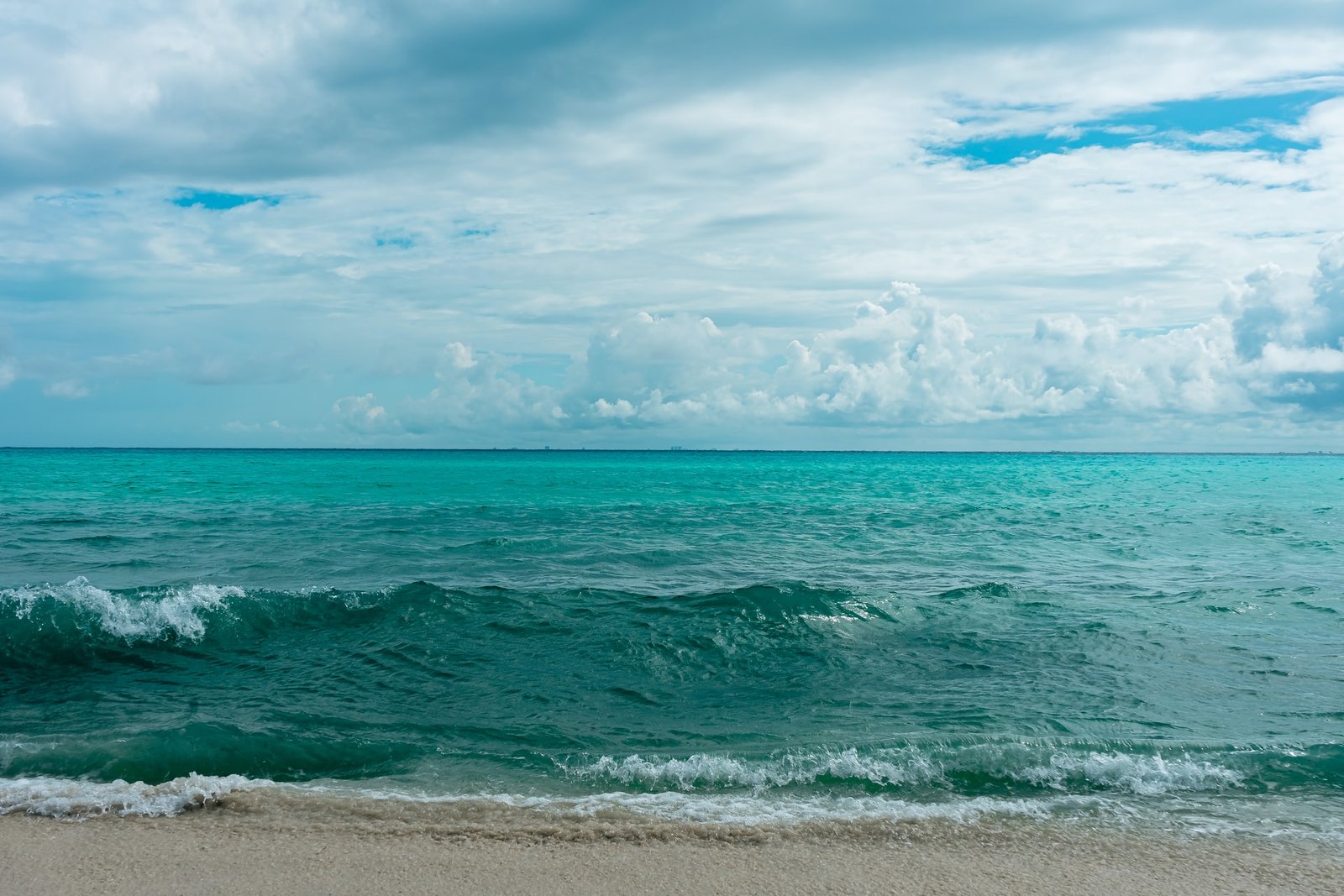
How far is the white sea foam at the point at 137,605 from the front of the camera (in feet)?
42.6

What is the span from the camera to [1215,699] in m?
10.0

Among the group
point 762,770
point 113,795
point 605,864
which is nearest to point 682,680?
point 762,770

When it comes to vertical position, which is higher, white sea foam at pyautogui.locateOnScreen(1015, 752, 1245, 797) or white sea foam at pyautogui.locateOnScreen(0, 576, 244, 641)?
white sea foam at pyautogui.locateOnScreen(0, 576, 244, 641)

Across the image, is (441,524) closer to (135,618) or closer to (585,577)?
(585,577)

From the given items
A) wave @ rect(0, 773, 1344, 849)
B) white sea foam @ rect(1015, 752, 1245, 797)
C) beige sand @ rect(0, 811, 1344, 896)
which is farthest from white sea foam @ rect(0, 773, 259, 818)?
white sea foam @ rect(1015, 752, 1245, 797)

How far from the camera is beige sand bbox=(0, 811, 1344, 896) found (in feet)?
18.2

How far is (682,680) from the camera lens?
1110cm

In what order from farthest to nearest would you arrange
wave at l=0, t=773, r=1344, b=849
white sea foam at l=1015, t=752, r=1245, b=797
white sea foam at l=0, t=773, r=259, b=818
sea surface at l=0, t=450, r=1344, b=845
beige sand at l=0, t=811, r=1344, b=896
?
white sea foam at l=1015, t=752, r=1245, b=797 < sea surface at l=0, t=450, r=1344, b=845 < white sea foam at l=0, t=773, r=259, b=818 < wave at l=0, t=773, r=1344, b=849 < beige sand at l=0, t=811, r=1344, b=896

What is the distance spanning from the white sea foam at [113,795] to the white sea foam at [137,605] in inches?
239

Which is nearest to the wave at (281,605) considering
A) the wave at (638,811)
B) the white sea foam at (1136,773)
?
the white sea foam at (1136,773)

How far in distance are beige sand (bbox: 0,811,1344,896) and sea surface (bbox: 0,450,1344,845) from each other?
1.42ft

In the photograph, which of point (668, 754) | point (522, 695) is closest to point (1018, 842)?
point (668, 754)

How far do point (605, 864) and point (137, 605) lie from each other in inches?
447

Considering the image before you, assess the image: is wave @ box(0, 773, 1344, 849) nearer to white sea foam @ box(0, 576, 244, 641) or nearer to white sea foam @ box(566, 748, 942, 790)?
white sea foam @ box(566, 748, 942, 790)
